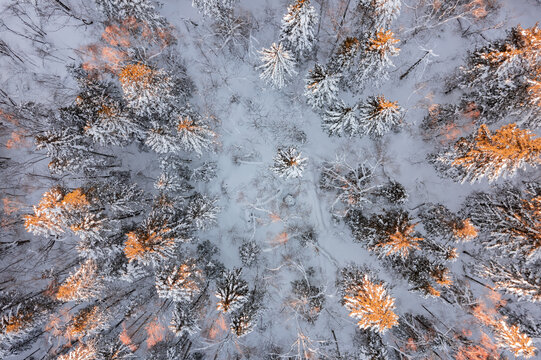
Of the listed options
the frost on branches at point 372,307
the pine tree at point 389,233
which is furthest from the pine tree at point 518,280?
the frost on branches at point 372,307

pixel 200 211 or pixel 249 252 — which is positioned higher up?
pixel 200 211

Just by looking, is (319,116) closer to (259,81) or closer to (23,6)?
(259,81)

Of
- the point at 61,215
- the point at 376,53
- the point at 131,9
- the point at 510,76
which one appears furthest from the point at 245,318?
the point at 510,76

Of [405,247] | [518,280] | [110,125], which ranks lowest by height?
[518,280]

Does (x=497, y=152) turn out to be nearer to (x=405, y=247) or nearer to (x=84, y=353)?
(x=405, y=247)

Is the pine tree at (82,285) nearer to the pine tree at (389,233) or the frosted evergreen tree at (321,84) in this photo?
the pine tree at (389,233)

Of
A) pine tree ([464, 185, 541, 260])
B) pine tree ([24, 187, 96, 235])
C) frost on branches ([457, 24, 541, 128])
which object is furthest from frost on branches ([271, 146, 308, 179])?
frost on branches ([457, 24, 541, 128])
